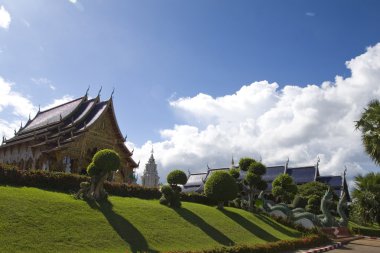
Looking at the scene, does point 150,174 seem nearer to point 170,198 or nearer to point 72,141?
point 72,141

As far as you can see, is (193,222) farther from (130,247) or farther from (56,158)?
(56,158)

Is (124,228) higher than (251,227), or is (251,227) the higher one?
(124,228)

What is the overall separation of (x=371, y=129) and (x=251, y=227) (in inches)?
382

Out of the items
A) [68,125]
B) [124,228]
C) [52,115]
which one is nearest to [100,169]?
[124,228]

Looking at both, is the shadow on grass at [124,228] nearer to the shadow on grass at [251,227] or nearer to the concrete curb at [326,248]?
the shadow on grass at [251,227]

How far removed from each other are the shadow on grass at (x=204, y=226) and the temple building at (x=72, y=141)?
11889mm

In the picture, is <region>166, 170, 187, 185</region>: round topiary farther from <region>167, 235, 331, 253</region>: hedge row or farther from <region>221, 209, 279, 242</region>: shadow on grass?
<region>167, 235, 331, 253</region>: hedge row

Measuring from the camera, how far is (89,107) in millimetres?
35188

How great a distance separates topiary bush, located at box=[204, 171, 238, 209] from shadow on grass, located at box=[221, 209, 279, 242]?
92 cm

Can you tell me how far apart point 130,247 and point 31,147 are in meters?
21.5

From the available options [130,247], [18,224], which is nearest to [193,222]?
[130,247]

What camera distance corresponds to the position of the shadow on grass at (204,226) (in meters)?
17.4

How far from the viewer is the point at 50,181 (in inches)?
807

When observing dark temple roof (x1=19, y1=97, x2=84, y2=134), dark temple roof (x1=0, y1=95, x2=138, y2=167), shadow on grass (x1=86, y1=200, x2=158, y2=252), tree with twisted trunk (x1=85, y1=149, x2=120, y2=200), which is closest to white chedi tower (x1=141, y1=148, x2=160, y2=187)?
dark temple roof (x1=19, y1=97, x2=84, y2=134)
